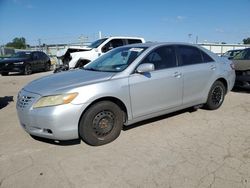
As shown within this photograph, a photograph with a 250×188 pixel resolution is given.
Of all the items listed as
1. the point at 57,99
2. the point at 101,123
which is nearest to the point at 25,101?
the point at 57,99

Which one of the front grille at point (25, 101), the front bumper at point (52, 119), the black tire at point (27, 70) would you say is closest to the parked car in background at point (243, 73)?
the front bumper at point (52, 119)

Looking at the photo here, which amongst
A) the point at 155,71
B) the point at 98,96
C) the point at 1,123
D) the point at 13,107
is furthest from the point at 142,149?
the point at 13,107

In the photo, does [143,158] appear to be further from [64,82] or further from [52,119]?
[64,82]

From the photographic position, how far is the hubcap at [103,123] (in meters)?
3.93

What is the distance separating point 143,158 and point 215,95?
9.80ft

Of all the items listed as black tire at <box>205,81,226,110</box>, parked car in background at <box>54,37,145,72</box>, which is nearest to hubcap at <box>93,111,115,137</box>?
black tire at <box>205,81,226,110</box>

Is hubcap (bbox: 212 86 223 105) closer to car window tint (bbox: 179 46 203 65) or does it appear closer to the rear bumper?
car window tint (bbox: 179 46 203 65)

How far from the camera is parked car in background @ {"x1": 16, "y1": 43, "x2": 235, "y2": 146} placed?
144 inches

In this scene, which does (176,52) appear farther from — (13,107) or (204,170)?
(13,107)

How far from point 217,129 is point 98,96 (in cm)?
233

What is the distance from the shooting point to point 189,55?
205 inches

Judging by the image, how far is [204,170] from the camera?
3184 mm

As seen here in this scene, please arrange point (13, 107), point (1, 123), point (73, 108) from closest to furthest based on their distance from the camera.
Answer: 1. point (73, 108)
2. point (1, 123)
3. point (13, 107)

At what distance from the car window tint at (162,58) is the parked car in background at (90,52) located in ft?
21.5
